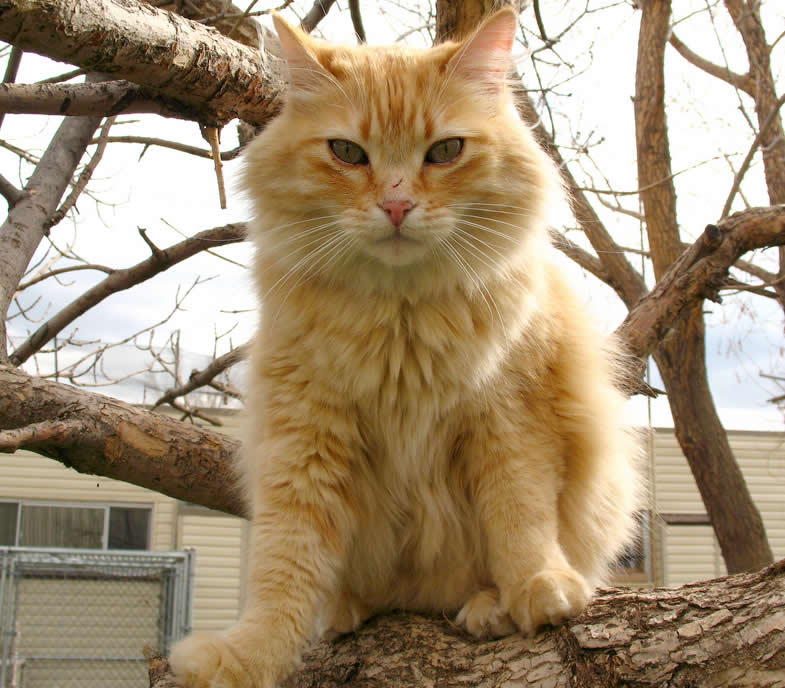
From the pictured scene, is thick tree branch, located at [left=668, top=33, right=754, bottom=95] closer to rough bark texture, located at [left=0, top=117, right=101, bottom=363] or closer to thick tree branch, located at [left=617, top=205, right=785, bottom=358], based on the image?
thick tree branch, located at [left=617, top=205, right=785, bottom=358]

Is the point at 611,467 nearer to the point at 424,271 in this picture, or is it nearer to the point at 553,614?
the point at 553,614

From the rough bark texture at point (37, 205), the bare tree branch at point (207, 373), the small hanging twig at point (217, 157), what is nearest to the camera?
the small hanging twig at point (217, 157)

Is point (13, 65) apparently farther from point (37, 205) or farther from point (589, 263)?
point (589, 263)

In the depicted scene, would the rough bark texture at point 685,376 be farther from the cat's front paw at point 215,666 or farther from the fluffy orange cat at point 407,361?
the cat's front paw at point 215,666

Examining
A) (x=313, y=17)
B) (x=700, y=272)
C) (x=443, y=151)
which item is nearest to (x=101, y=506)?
(x=313, y=17)

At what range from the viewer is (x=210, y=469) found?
2.57 meters

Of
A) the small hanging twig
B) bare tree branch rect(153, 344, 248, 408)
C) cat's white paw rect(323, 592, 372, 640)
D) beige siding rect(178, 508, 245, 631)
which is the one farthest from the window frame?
cat's white paw rect(323, 592, 372, 640)

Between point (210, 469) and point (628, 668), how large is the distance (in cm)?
157

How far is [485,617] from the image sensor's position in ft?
5.91

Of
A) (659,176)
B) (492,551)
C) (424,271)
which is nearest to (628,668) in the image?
(492,551)

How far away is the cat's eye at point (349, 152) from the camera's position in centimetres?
190

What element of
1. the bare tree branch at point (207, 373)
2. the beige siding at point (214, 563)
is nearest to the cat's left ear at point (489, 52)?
the bare tree branch at point (207, 373)

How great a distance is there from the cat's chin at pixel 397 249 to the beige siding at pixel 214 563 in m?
8.28

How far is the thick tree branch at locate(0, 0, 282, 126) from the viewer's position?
1.75 meters
